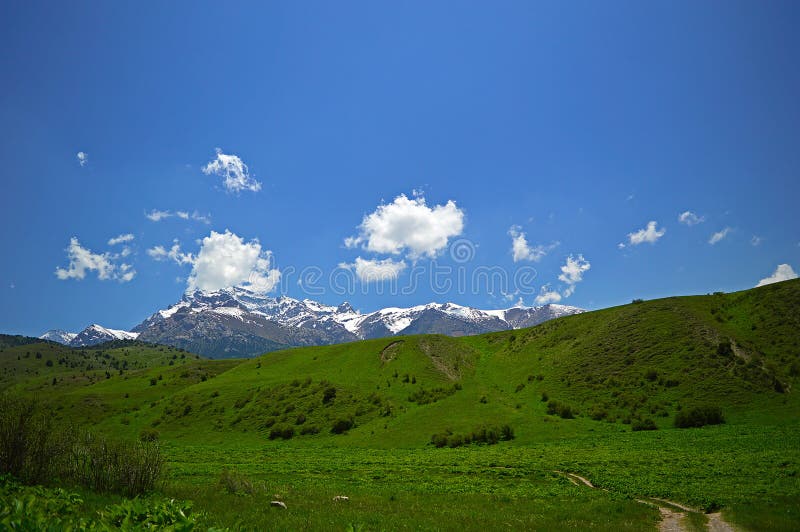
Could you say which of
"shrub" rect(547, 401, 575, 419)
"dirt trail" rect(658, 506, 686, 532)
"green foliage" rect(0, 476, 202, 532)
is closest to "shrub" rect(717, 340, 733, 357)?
"shrub" rect(547, 401, 575, 419)

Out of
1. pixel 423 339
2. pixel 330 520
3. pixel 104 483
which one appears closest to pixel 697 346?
pixel 423 339

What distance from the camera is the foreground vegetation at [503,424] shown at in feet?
79.0

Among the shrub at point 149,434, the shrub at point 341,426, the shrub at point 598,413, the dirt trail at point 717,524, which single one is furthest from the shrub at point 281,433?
the dirt trail at point 717,524

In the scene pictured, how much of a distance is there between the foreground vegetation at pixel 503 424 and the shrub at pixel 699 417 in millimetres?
227

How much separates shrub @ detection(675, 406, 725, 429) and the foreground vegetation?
23 centimetres

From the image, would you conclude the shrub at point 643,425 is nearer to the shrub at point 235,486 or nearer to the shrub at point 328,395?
the shrub at point 328,395

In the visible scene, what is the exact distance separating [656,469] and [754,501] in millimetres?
10653

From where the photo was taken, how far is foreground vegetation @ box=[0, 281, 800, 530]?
79.0ft

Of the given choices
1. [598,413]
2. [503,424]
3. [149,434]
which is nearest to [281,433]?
[149,434]

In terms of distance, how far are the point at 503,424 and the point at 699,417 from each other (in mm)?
25762

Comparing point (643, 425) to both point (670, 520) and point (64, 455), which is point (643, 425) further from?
point (64, 455)

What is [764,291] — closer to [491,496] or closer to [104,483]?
[491,496]

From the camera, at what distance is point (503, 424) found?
197 ft

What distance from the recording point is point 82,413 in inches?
3406
